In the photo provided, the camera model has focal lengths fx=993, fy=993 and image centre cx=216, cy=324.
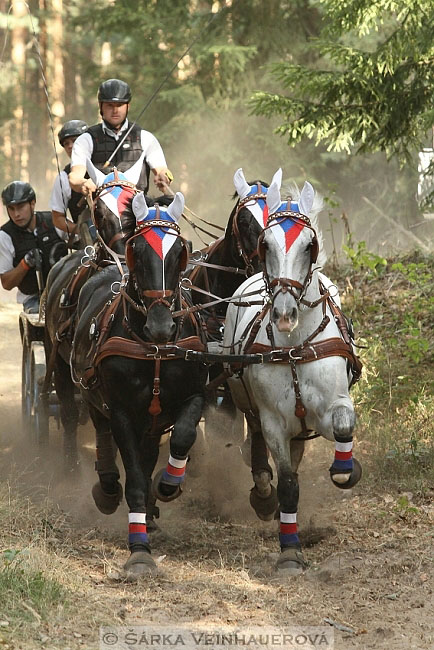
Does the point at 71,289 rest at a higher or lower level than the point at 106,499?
higher

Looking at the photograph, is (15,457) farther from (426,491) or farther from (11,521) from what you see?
(426,491)

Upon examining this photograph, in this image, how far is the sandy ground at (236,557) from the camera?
5.16 meters

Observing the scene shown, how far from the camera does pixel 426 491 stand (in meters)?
7.56

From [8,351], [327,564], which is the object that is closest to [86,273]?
[327,564]

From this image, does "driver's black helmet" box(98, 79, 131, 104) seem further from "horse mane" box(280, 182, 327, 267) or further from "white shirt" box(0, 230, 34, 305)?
"horse mane" box(280, 182, 327, 267)

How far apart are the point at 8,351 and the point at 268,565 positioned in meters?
9.05

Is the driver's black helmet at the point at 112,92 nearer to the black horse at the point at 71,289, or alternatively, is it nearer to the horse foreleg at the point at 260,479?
the black horse at the point at 71,289

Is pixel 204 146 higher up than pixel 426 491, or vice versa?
pixel 204 146

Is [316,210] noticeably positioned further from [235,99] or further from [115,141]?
[235,99]

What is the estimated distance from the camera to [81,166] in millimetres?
8633

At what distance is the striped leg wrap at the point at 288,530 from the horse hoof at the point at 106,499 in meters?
1.36

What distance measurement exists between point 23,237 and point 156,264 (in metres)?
4.16

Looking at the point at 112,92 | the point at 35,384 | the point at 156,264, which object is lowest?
the point at 35,384

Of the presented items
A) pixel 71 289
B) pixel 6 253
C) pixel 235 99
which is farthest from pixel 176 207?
pixel 235 99
